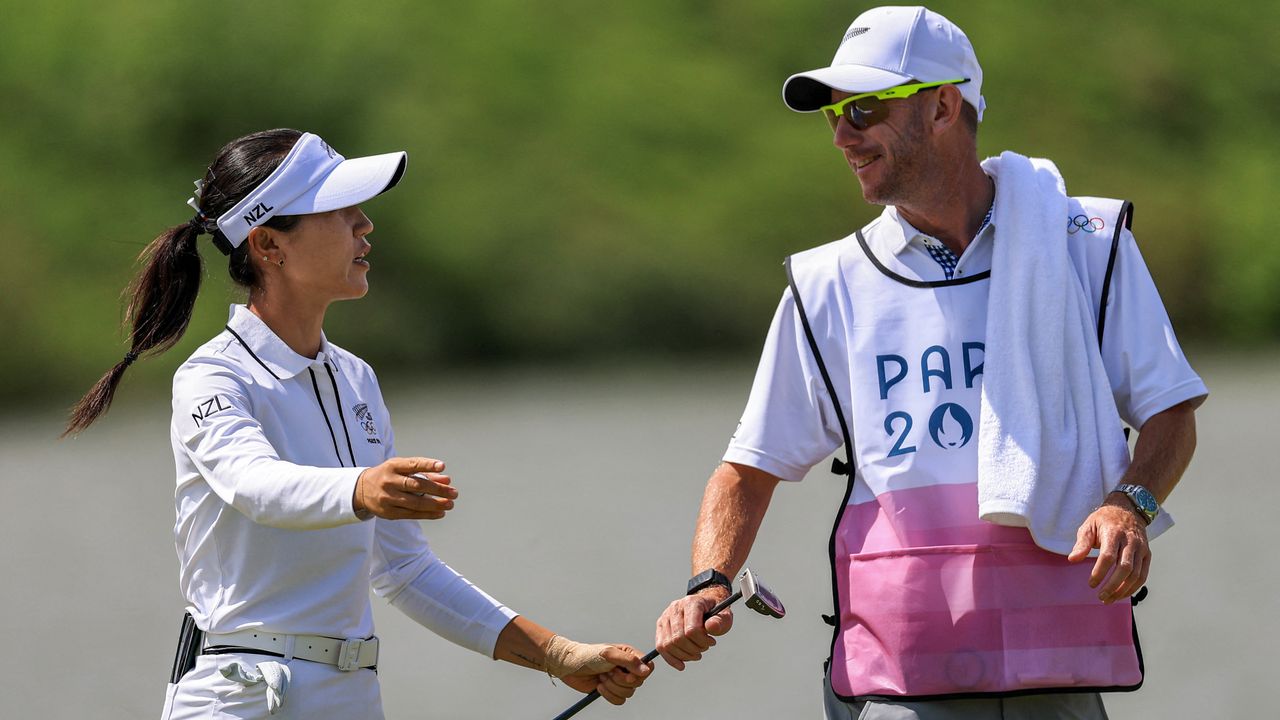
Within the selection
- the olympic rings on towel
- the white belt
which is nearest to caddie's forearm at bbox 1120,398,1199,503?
the olympic rings on towel

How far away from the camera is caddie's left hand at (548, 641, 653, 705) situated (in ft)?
9.46

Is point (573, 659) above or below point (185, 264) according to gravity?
below

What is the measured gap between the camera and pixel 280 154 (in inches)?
109

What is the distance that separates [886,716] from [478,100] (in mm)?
6826

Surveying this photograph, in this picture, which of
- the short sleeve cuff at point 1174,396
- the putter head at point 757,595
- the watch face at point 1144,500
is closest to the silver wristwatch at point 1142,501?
the watch face at point 1144,500

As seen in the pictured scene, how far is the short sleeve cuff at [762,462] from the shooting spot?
9.02 ft

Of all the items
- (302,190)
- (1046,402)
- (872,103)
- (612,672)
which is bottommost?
(612,672)

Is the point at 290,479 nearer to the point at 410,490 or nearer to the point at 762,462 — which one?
the point at 410,490

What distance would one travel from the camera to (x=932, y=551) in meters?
2.56

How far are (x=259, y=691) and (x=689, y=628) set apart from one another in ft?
2.00

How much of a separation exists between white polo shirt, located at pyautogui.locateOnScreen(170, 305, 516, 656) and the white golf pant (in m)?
0.05

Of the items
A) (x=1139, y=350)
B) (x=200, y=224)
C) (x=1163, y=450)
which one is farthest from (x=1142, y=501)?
(x=200, y=224)

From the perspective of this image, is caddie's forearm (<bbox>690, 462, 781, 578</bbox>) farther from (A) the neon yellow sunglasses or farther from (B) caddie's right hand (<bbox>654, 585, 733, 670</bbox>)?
(A) the neon yellow sunglasses

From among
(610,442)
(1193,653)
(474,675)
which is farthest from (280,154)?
(610,442)
